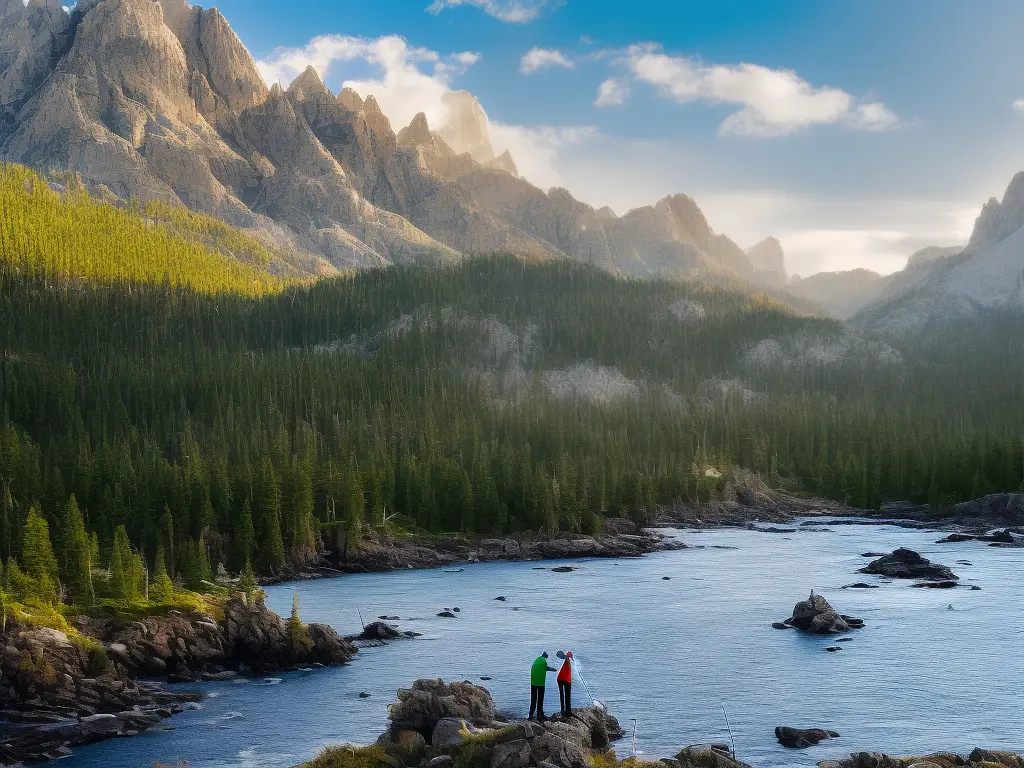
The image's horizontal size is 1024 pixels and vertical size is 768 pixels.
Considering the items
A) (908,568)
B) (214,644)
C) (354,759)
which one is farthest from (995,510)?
(354,759)

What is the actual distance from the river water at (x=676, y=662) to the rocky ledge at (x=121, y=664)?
2.36 metres

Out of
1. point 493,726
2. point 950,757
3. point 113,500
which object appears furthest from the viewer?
point 113,500

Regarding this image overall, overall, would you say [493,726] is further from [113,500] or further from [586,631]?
[113,500]

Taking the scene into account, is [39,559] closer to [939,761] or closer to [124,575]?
[124,575]

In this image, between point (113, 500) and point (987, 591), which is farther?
point (113, 500)

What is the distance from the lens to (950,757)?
48656 millimetres

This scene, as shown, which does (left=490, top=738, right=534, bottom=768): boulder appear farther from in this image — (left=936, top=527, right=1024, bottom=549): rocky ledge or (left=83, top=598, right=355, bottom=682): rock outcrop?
(left=936, top=527, right=1024, bottom=549): rocky ledge

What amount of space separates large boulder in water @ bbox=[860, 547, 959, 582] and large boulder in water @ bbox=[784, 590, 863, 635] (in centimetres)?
2679

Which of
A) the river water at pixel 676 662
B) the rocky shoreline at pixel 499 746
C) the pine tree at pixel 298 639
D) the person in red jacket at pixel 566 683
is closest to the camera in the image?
the rocky shoreline at pixel 499 746

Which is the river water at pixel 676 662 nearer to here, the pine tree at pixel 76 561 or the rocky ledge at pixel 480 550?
the rocky ledge at pixel 480 550

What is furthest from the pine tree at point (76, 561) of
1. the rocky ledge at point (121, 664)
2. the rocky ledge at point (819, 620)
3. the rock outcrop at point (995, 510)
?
the rock outcrop at point (995, 510)

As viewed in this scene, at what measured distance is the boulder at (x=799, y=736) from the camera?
57812 mm

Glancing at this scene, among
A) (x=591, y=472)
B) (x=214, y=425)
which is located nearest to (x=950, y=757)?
(x=591, y=472)

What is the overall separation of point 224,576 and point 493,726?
64495 mm
